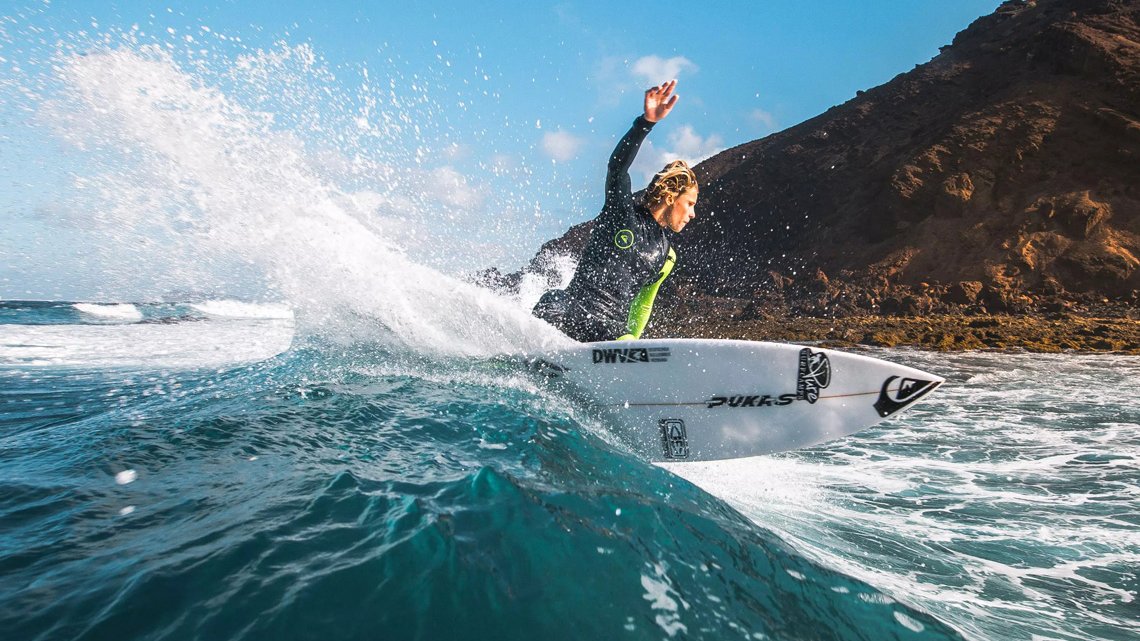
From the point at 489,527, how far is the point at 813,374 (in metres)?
3.07

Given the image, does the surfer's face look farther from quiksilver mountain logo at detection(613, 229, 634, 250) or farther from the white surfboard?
the white surfboard

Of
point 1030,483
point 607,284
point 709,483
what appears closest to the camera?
point 709,483

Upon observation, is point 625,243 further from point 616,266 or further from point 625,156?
point 625,156

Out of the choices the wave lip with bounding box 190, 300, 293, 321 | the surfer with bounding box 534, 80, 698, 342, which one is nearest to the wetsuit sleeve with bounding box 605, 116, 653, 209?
the surfer with bounding box 534, 80, 698, 342

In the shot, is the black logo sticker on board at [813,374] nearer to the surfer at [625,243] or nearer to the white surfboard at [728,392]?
the white surfboard at [728,392]

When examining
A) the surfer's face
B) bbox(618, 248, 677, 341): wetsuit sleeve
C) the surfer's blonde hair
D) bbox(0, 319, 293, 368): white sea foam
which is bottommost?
bbox(0, 319, 293, 368): white sea foam

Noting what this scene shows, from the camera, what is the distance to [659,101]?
4.42 metres

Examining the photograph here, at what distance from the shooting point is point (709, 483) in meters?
3.93

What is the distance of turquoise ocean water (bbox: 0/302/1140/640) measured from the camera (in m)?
1.67

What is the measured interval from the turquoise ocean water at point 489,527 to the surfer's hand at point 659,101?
249cm

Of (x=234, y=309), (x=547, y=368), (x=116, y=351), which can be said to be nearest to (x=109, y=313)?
(x=234, y=309)

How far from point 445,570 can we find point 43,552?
1.39 meters

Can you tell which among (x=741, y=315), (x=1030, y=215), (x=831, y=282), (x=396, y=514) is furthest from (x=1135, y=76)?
(x=396, y=514)

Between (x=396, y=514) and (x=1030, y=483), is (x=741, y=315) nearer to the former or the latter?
(x=1030, y=483)
